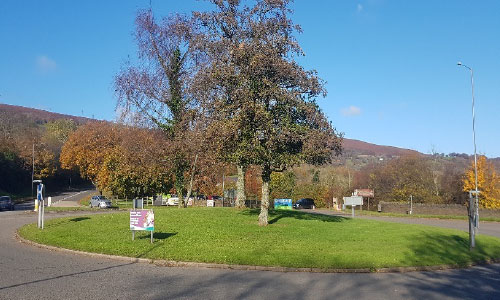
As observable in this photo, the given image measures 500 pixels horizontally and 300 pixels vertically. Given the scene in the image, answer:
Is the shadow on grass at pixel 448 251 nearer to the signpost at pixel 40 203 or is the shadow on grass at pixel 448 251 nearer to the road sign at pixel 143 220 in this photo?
the road sign at pixel 143 220

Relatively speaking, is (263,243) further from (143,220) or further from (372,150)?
(372,150)

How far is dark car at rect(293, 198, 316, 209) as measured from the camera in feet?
215

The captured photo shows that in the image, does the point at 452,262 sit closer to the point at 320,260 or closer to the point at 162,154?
the point at 320,260

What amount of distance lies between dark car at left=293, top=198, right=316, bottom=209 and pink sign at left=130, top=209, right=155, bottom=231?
5034 centimetres

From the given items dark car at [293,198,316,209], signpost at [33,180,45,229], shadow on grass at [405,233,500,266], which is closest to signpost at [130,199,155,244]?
signpost at [33,180,45,229]

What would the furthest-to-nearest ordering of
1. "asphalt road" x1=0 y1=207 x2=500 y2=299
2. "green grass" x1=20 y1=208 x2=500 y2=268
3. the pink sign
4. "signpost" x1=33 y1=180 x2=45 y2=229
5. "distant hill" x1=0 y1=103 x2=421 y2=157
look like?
1. "distant hill" x1=0 y1=103 x2=421 y2=157
2. "signpost" x1=33 y1=180 x2=45 y2=229
3. the pink sign
4. "green grass" x1=20 y1=208 x2=500 y2=268
5. "asphalt road" x1=0 y1=207 x2=500 y2=299

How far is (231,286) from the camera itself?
10227mm

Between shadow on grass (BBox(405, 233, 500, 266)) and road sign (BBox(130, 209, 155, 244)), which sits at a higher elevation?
road sign (BBox(130, 209, 155, 244))

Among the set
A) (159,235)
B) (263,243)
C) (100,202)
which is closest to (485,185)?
(100,202)

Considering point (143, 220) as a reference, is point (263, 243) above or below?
below

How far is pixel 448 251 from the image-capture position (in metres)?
17.0

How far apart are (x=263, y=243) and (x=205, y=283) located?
19.8ft

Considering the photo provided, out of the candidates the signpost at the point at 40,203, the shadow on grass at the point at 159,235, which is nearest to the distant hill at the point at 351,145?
the signpost at the point at 40,203

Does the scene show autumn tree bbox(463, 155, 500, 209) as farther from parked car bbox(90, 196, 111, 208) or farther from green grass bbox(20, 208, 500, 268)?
parked car bbox(90, 196, 111, 208)
